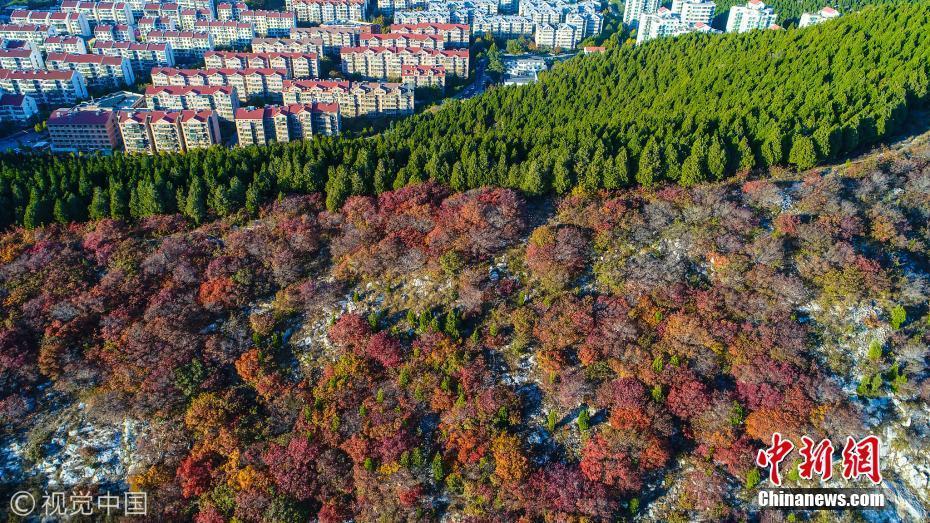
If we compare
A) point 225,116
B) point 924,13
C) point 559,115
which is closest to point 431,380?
point 559,115

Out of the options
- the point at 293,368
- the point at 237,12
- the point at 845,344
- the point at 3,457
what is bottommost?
the point at 3,457

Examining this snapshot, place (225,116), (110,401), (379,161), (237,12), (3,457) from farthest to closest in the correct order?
(237,12)
(225,116)
(379,161)
(110,401)
(3,457)

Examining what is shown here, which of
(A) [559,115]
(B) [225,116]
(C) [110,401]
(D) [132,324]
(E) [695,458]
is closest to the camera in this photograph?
(E) [695,458]

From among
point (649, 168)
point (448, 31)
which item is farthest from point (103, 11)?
point (649, 168)

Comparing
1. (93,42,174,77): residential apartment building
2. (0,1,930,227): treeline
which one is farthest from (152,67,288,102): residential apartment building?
(0,1,930,227): treeline

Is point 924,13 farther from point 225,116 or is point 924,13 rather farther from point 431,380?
point 225,116

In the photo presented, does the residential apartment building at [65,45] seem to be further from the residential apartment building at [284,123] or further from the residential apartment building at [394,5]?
the residential apartment building at [394,5]
